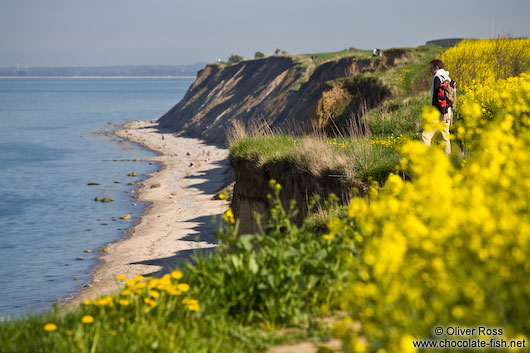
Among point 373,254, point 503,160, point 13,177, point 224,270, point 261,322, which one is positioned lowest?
point 13,177

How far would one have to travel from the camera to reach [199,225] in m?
35.7

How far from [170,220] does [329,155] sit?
80.4ft

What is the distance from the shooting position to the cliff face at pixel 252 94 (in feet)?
202

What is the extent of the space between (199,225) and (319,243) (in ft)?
95.7

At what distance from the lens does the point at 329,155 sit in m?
14.3

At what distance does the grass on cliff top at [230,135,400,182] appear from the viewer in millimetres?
12758

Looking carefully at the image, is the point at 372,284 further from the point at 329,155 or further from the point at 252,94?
the point at 252,94

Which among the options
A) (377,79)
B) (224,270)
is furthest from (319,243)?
(377,79)

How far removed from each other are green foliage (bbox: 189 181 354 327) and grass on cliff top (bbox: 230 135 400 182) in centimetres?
559

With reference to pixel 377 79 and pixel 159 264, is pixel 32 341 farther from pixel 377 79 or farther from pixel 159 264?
pixel 377 79

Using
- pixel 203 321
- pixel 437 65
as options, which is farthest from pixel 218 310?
pixel 437 65

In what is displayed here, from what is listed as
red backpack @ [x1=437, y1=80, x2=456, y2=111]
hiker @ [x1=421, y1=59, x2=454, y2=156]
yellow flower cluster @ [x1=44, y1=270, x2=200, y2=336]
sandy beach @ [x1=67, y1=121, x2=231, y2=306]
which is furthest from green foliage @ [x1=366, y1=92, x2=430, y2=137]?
yellow flower cluster @ [x1=44, y1=270, x2=200, y2=336]

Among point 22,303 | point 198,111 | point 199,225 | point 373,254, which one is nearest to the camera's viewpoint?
point 373,254

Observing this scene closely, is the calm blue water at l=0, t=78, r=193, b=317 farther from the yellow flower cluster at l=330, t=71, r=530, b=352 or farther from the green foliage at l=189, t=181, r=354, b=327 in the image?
the yellow flower cluster at l=330, t=71, r=530, b=352
